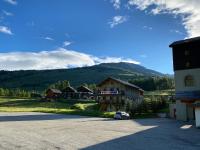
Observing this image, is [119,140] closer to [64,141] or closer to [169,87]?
[64,141]

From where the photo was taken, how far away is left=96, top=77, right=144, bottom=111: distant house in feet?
287

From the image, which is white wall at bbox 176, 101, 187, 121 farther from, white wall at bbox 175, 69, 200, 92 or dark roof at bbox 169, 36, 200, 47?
dark roof at bbox 169, 36, 200, 47

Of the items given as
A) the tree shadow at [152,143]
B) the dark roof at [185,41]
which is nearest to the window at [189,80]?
the dark roof at [185,41]

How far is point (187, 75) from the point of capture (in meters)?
58.2

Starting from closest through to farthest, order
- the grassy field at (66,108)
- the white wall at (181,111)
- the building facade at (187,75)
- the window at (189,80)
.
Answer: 1. the building facade at (187,75)
2. the window at (189,80)
3. the white wall at (181,111)
4. the grassy field at (66,108)

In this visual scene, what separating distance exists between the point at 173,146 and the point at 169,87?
15753 cm

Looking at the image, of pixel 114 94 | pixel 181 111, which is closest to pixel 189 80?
pixel 181 111

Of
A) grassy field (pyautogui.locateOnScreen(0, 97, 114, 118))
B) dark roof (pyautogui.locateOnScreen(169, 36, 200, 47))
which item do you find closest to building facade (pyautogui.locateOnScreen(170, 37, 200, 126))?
dark roof (pyautogui.locateOnScreen(169, 36, 200, 47))

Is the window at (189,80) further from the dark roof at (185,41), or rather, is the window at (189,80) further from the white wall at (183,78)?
the dark roof at (185,41)

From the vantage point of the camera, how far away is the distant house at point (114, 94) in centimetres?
8756

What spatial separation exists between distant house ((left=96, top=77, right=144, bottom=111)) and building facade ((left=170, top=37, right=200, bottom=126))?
2355cm

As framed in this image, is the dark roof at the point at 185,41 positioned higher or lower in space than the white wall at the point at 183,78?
higher

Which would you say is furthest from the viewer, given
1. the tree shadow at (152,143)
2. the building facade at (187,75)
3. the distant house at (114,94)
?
the distant house at (114,94)

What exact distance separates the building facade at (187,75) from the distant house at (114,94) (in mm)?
23549
